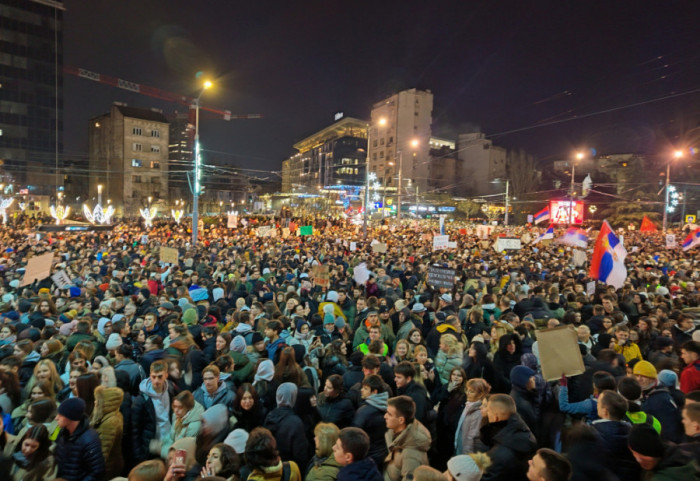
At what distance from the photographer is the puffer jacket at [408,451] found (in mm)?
3174

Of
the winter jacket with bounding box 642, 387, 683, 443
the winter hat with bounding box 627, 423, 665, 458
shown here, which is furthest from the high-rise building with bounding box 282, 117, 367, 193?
the winter hat with bounding box 627, 423, 665, 458

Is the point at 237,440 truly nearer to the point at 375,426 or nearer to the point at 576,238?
the point at 375,426

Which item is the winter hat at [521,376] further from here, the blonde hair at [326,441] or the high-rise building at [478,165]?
the high-rise building at [478,165]

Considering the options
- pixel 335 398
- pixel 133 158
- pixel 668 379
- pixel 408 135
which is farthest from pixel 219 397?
pixel 133 158

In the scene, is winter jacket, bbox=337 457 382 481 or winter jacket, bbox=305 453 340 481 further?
winter jacket, bbox=305 453 340 481

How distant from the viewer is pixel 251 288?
34.8 feet

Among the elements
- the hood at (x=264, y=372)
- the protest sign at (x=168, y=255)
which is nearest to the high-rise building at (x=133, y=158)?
the protest sign at (x=168, y=255)

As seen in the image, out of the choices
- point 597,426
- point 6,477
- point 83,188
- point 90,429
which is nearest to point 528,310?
point 597,426

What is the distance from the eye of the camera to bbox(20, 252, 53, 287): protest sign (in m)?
9.33

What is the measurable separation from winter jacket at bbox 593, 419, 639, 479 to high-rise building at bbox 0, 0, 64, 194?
224ft

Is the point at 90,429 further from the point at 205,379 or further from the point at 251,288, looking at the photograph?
the point at 251,288

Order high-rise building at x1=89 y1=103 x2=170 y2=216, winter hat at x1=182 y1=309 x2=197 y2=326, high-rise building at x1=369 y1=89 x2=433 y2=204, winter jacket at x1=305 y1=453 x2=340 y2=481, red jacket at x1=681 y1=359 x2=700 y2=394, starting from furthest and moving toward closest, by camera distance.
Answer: high-rise building at x1=369 y1=89 x2=433 y2=204, high-rise building at x1=89 y1=103 x2=170 y2=216, winter hat at x1=182 y1=309 x2=197 y2=326, red jacket at x1=681 y1=359 x2=700 y2=394, winter jacket at x1=305 y1=453 x2=340 y2=481

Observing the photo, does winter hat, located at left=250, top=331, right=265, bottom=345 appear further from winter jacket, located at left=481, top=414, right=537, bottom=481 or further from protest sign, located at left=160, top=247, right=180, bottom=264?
protest sign, located at left=160, top=247, right=180, bottom=264

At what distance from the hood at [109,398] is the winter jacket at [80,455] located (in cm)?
37
